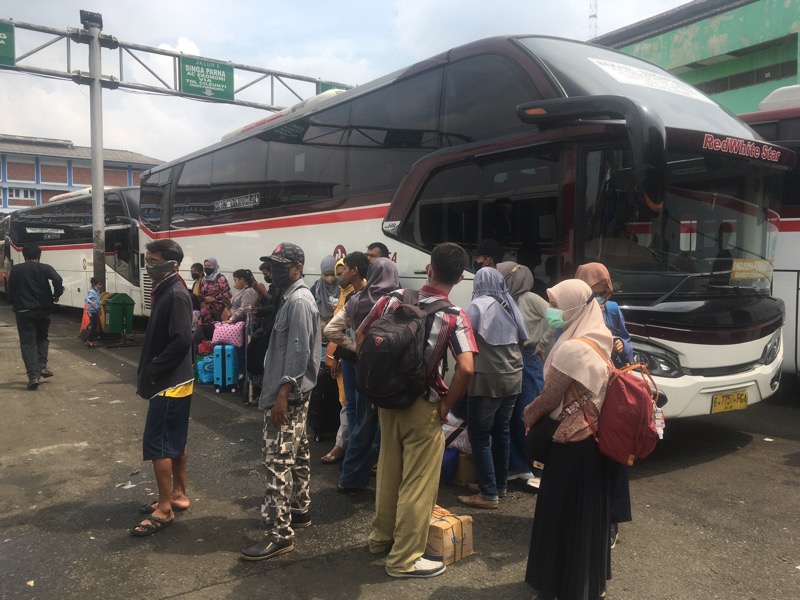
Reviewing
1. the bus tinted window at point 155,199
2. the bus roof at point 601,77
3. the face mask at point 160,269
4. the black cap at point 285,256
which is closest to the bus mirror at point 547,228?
the bus roof at point 601,77

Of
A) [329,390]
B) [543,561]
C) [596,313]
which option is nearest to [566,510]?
[543,561]

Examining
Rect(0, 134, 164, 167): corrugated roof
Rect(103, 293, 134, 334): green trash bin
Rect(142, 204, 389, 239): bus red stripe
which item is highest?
Rect(0, 134, 164, 167): corrugated roof

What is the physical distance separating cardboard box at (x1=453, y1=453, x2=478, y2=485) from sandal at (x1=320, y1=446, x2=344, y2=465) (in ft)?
3.76

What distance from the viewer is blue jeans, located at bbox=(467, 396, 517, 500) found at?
4.44 metres

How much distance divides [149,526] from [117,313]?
9618 mm

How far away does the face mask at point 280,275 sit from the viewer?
13.2ft

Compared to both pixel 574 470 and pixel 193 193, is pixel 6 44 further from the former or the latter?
pixel 574 470

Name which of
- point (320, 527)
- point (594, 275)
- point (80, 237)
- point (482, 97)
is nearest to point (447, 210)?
point (482, 97)

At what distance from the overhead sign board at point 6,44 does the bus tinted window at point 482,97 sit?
44.0 ft

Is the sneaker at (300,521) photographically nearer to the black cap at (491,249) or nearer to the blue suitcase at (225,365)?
the black cap at (491,249)

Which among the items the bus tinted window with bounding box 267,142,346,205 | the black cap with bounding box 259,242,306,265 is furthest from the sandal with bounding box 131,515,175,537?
the bus tinted window with bounding box 267,142,346,205

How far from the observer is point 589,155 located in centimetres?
495

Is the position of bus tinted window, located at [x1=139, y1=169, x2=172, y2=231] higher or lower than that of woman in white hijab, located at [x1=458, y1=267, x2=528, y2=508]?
higher

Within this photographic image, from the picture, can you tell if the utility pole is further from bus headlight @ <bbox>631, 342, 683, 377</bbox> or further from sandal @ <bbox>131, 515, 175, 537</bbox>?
bus headlight @ <bbox>631, 342, 683, 377</bbox>
